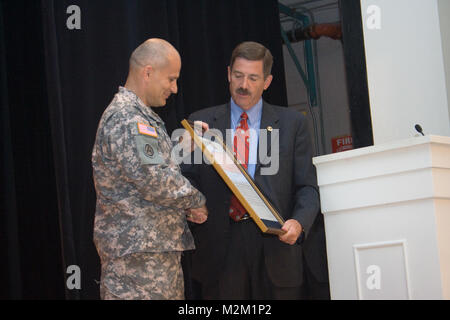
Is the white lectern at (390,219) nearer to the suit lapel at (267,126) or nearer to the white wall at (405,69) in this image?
the suit lapel at (267,126)

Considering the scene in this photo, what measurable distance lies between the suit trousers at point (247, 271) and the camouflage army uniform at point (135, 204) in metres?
0.34

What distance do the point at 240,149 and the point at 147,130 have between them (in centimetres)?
61

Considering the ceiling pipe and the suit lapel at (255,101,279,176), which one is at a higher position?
the ceiling pipe

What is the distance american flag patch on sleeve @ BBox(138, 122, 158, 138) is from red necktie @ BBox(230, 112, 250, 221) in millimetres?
506

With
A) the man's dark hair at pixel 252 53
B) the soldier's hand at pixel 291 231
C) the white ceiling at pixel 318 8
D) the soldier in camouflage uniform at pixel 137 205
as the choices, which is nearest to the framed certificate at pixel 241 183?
the soldier's hand at pixel 291 231

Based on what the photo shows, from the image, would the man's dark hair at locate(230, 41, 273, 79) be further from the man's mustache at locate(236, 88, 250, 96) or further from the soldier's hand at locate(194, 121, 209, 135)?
the soldier's hand at locate(194, 121, 209, 135)

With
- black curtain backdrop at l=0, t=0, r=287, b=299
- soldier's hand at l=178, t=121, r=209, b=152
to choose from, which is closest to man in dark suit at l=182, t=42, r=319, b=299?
soldier's hand at l=178, t=121, r=209, b=152

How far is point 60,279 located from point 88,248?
0.80 feet

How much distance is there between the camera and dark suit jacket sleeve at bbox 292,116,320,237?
2.60 meters

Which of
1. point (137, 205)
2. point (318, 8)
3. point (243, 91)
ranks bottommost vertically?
point (137, 205)

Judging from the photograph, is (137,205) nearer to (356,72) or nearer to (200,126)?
(200,126)

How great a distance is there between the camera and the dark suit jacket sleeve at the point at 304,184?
8.53 feet

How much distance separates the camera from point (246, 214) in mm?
2654

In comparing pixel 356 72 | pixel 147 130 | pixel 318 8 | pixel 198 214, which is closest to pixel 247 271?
pixel 198 214
